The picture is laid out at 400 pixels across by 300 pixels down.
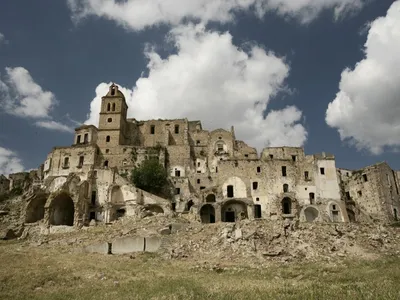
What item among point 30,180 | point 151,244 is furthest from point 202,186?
point 30,180

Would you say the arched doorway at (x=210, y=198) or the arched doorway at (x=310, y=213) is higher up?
the arched doorway at (x=210, y=198)

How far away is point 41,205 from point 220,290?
37.5 meters

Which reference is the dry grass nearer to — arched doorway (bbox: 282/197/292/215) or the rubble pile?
the rubble pile

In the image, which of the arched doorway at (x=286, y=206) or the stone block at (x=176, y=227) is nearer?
the stone block at (x=176, y=227)

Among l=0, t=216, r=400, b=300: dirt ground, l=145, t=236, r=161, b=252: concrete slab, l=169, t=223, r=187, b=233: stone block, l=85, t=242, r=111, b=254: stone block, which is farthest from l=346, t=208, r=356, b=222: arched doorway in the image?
l=85, t=242, r=111, b=254: stone block

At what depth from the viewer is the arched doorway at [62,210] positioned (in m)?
43.7

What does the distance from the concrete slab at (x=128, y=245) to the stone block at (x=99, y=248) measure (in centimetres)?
59

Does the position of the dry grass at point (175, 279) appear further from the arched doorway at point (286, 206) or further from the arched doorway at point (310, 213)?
the arched doorway at point (310, 213)

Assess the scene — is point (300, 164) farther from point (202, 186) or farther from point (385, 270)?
point (385, 270)

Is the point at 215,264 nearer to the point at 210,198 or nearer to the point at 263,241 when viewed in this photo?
the point at 263,241

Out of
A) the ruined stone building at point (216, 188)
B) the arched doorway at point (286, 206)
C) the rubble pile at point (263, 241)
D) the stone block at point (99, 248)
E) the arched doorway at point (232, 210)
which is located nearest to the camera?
the rubble pile at point (263, 241)

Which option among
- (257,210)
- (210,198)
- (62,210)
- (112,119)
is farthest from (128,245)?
(112,119)

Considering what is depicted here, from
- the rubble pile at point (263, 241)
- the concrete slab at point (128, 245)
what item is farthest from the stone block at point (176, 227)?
the concrete slab at point (128, 245)

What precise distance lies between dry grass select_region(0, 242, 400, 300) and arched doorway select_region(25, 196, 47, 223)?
17.0 meters
